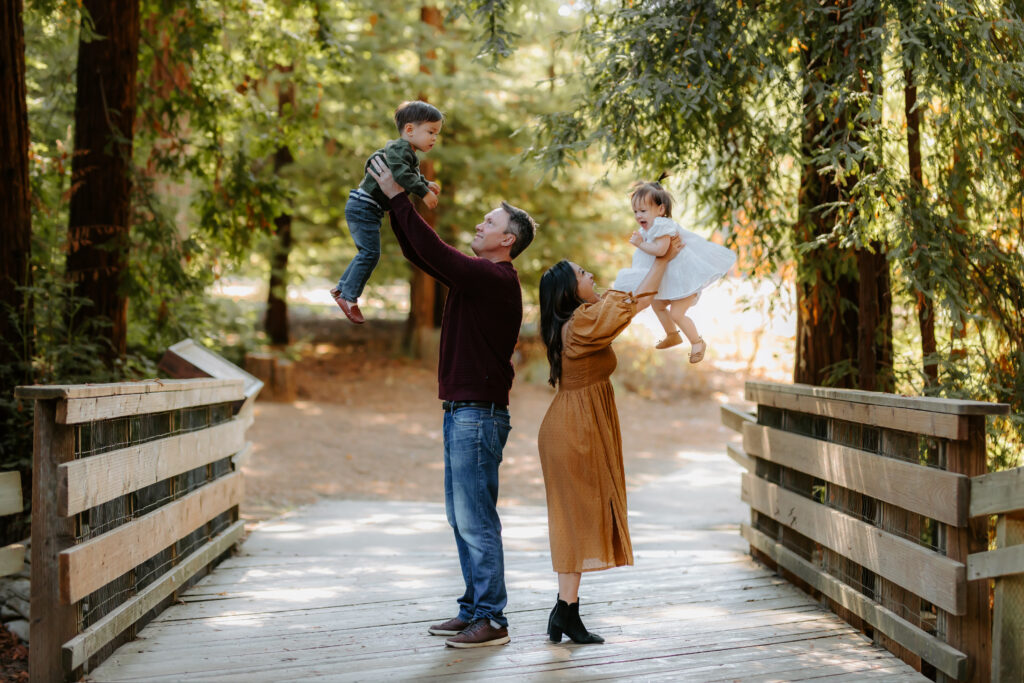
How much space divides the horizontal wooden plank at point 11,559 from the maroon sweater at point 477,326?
180 centimetres

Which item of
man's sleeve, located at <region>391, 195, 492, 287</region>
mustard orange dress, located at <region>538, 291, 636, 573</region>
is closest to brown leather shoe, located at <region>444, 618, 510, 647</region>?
mustard orange dress, located at <region>538, 291, 636, 573</region>

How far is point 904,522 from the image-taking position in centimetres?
378

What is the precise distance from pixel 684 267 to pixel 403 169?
1419 millimetres

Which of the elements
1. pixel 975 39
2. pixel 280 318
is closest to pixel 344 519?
pixel 975 39

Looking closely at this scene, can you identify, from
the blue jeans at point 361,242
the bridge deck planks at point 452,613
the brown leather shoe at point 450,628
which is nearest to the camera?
the bridge deck planks at point 452,613

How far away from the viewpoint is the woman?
3.87 meters

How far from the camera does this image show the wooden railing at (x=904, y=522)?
322 cm

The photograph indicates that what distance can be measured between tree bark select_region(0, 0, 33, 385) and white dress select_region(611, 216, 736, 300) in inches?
132

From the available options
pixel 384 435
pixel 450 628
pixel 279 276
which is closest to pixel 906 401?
pixel 450 628

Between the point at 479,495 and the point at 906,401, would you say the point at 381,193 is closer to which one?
the point at 479,495

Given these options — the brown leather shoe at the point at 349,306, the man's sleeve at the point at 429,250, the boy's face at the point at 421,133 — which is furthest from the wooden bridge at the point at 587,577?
the boy's face at the point at 421,133

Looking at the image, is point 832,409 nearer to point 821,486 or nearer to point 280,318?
point 821,486

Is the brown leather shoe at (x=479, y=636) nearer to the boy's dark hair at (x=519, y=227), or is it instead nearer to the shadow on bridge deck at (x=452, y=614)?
the shadow on bridge deck at (x=452, y=614)

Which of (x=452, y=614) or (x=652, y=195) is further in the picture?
(x=452, y=614)
